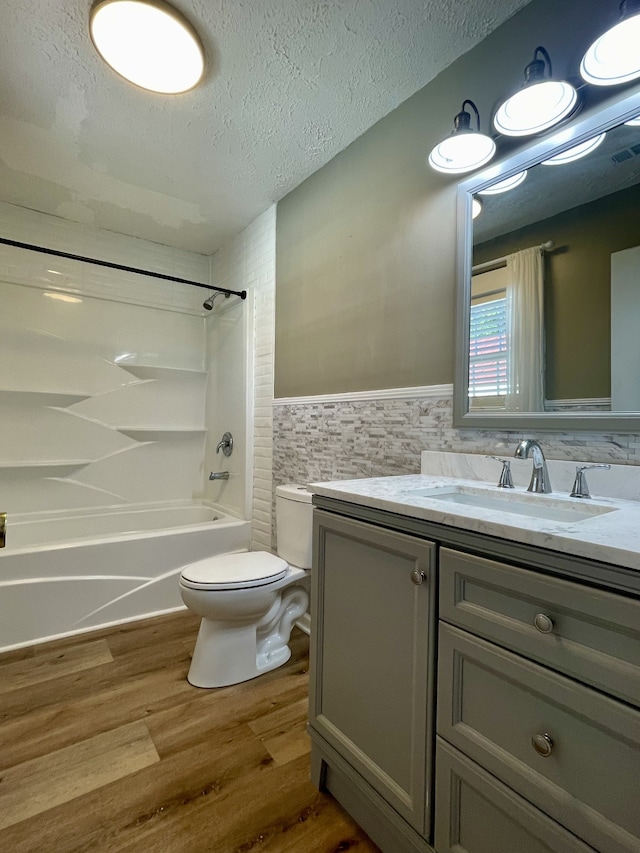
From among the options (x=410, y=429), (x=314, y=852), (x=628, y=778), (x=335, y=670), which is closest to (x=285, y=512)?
(x=410, y=429)

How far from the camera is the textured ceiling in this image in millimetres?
1365

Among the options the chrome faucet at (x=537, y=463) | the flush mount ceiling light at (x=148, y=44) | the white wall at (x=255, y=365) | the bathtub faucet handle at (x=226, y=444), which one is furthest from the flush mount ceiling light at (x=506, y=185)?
the bathtub faucet handle at (x=226, y=444)

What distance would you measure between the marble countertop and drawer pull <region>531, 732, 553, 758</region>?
0.32 metres

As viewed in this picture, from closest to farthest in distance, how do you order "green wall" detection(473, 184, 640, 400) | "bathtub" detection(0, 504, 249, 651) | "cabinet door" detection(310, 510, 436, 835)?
1. "cabinet door" detection(310, 510, 436, 835)
2. "green wall" detection(473, 184, 640, 400)
3. "bathtub" detection(0, 504, 249, 651)

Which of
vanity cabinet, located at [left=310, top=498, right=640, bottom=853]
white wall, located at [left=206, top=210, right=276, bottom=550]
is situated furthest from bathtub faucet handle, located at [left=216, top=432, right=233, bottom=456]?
vanity cabinet, located at [left=310, top=498, right=640, bottom=853]

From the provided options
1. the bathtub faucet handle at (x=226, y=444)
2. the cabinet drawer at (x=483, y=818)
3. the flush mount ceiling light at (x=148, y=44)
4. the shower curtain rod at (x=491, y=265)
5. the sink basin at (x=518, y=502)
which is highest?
the flush mount ceiling light at (x=148, y=44)

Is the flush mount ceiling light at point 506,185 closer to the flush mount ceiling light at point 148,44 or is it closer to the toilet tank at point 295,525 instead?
the flush mount ceiling light at point 148,44

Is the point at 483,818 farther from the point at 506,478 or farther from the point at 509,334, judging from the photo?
the point at 509,334

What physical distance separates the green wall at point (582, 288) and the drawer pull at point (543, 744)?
83 centimetres

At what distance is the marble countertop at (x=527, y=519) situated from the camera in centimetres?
63

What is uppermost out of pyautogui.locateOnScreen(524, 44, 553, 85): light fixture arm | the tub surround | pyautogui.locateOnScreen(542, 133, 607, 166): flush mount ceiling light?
pyautogui.locateOnScreen(524, 44, 553, 85): light fixture arm

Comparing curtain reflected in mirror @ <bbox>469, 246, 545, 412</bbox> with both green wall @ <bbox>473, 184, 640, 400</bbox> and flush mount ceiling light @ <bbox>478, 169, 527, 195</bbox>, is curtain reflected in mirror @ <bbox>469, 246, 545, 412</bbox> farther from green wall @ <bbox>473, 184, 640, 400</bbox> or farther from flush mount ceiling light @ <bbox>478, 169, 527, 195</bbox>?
flush mount ceiling light @ <bbox>478, 169, 527, 195</bbox>

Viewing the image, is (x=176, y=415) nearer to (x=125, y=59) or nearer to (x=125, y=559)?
(x=125, y=559)

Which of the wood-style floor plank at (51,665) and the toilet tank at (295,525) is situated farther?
the toilet tank at (295,525)
